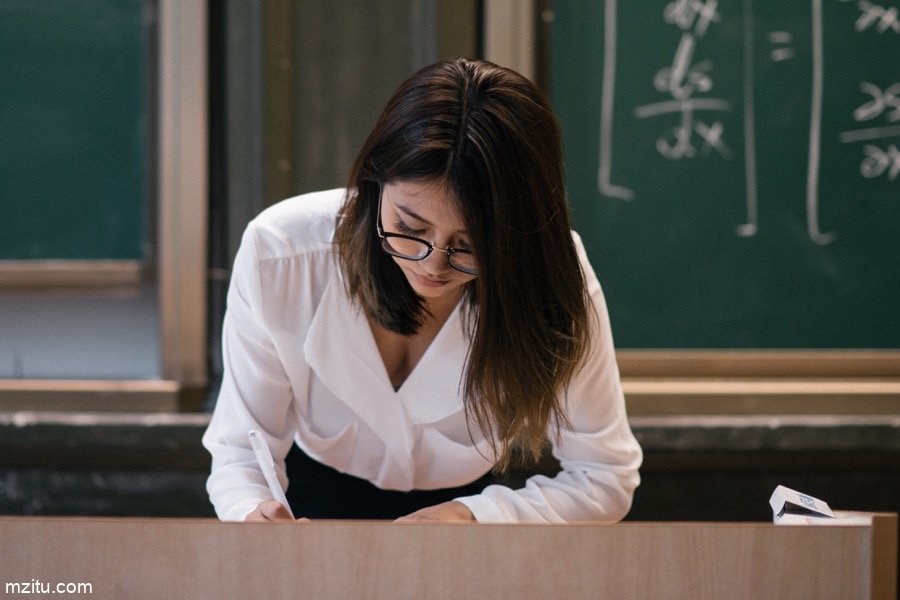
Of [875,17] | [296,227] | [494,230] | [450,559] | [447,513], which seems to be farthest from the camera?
[875,17]

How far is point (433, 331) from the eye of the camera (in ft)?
5.22

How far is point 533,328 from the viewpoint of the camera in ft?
4.43

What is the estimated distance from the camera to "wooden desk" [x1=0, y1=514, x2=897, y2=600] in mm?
917

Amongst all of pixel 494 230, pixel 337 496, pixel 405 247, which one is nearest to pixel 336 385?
pixel 337 496

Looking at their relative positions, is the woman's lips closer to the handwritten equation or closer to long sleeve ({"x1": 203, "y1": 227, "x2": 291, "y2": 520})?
long sleeve ({"x1": 203, "y1": 227, "x2": 291, "y2": 520})

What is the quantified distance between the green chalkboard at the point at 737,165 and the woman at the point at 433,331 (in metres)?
0.89

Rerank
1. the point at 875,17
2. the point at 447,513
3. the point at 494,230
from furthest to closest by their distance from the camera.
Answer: the point at 875,17, the point at 447,513, the point at 494,230

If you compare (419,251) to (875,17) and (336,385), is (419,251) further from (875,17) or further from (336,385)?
(875,17)

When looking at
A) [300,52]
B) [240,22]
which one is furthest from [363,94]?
[240,22]

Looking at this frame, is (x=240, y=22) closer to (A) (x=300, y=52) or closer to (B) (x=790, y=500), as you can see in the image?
(A) (x=300, y=52)

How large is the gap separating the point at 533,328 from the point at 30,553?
0.70 m

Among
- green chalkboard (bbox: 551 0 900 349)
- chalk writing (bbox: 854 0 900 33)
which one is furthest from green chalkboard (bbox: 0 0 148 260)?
chalk writing (bbox: 854 0 900 33)

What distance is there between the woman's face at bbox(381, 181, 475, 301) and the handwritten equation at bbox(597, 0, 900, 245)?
1125 mm

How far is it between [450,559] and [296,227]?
724mm
